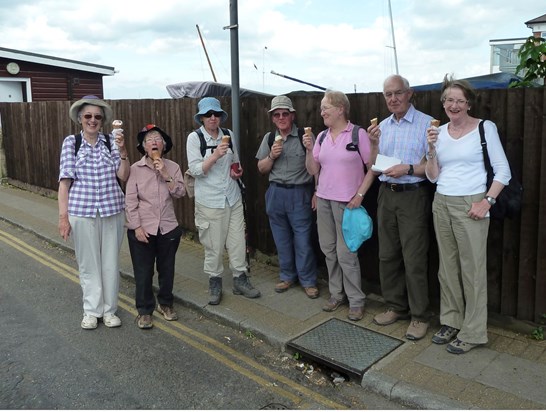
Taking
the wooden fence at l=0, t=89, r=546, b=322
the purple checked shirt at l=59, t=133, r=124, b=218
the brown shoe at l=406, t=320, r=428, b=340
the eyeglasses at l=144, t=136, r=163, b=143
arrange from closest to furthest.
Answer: the wooden fence at l=0, t=89, r=546, b=322, the brown shoe at l=406, t=320, r=428, b=340, the purple checked shirt at l=59, t=133, r=124, b=218, the eyeglasses at l=144, t=136, r=163, b=143

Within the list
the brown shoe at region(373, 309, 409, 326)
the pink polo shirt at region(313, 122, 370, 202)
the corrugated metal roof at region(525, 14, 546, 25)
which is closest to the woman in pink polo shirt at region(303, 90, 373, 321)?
the pink polo shirt at region(313, 122, 370, 202)

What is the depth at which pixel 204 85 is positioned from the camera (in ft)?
31.8

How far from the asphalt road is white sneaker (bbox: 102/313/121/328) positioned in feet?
0.18

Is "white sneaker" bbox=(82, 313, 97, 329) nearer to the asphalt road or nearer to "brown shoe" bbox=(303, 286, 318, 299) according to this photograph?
the asphalt road

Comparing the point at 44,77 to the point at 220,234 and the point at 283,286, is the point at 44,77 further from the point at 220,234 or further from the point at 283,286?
the point at 283,286

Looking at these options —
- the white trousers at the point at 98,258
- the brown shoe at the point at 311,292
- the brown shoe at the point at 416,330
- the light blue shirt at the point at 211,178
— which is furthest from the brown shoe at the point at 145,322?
the brown shoe at the point at 416,330

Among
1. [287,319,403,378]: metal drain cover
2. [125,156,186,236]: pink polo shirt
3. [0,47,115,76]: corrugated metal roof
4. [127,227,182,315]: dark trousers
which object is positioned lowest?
[287,319,403,378]: metal drain cover

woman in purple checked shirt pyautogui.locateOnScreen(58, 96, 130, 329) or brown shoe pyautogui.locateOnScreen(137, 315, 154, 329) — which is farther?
brown shoe pyautogui.locateOnScreen(137, 315, 154, 329)

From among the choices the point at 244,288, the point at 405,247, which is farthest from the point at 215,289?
the point at 405,247

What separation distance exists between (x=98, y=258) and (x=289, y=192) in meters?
1.92

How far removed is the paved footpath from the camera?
3436mm

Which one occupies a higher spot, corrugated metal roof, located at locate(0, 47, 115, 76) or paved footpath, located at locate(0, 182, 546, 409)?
corrugated metal roof, located at locate(0, 47, 115, 76)

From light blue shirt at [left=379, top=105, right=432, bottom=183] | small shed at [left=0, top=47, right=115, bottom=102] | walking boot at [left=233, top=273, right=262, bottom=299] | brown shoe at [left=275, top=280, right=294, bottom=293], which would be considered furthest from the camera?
small shed at [left=0, top=47, right=115, bottom=102]

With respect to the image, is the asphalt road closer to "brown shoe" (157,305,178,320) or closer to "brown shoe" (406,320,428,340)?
"brown shoe" (157,305,178,320)
